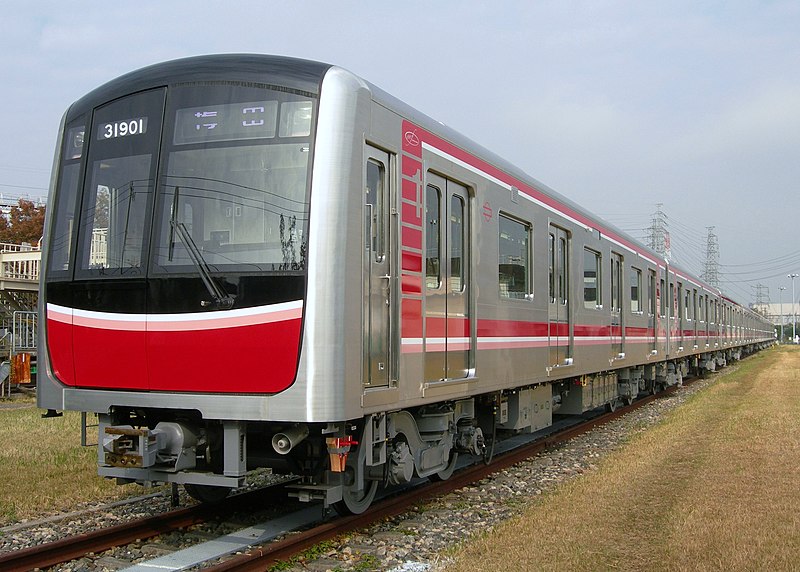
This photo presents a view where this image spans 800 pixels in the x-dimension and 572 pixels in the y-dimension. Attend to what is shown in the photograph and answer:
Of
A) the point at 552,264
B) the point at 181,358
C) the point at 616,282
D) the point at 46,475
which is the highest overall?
the point at 616,282

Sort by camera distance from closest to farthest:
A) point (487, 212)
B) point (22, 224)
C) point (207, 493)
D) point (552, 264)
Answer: point (207, 493)
point (487, 212)
point (552, 264)
point (22, 224)

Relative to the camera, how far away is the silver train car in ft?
18.2

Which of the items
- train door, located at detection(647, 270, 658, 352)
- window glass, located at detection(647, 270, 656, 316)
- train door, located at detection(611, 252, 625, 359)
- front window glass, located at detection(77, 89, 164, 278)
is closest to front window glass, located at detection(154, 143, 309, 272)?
front window glass, located at detection(77, 89, 164, 278)

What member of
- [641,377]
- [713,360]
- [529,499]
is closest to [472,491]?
[529,499]

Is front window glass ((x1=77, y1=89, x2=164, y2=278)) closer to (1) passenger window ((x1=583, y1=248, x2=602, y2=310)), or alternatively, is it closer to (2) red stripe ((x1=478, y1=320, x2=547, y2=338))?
(2) red stripe ((x1=478, y1=320, x2=547, y2=338))

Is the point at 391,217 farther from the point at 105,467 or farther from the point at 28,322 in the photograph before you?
the point at 28,322

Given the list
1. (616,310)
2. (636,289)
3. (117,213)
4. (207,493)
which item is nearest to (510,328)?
(207,493)

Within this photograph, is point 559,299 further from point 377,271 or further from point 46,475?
point 46,475

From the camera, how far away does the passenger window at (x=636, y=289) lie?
15.9 metres

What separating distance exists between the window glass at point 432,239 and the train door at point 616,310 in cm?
741

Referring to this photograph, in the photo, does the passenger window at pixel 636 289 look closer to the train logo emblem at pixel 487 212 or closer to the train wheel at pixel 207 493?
the train logo emblem at pixel 487 212

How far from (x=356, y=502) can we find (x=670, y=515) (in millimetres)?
2629

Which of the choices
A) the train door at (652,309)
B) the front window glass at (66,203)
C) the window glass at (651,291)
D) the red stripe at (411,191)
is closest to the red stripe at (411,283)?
the red stripe at (411,191)

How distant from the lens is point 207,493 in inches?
281
